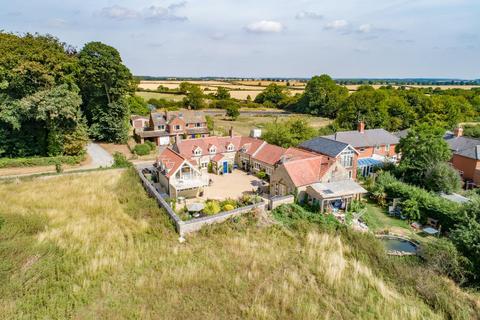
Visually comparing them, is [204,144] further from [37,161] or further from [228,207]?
[37,161]

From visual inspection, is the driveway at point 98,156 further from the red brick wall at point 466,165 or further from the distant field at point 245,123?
the red brick wall at point 466,165

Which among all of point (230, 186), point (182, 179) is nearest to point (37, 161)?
point (182, 179)

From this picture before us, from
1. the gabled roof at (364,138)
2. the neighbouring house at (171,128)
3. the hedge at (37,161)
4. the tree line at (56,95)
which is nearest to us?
the tree line at (56,95)

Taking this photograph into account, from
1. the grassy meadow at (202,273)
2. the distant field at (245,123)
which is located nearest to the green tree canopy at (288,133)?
the distant field at (245,123)

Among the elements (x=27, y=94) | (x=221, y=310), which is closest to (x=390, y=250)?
(x=221, y=310)

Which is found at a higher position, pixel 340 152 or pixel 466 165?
pixel 340 152

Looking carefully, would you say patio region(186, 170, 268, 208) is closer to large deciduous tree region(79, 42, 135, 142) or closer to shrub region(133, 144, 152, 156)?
shrub region(133, 144, 152, 156)
